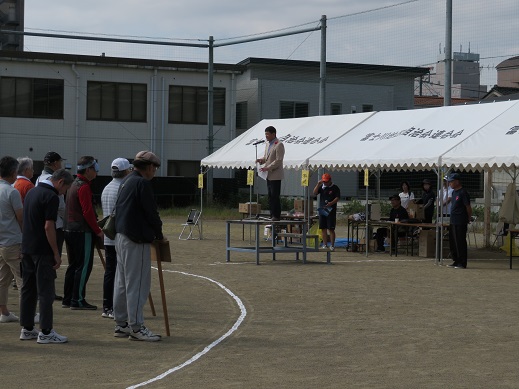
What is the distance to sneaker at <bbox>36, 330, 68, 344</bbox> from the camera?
31.2 feet

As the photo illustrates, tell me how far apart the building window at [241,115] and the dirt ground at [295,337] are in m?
32.2

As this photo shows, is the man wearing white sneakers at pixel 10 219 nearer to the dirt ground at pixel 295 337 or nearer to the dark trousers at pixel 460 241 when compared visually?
the dirt ground at pixel 295 337

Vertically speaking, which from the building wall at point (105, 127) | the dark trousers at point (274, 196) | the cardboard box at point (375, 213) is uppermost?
the building wall at point (105, 127)

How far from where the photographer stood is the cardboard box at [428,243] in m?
21.8

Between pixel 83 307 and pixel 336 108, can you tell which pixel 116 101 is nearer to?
pixel 336 108

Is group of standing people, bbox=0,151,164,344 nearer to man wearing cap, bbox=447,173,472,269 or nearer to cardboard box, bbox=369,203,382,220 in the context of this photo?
man wearing cap, bbox=447,173,472,269

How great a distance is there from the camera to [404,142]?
20641 millimetres

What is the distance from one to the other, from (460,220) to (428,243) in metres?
3.02

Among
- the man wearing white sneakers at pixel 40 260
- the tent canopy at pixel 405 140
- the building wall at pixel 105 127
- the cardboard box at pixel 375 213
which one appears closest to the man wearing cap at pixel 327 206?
the tent canopy at pixel 405 140

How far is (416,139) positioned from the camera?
2044 cm

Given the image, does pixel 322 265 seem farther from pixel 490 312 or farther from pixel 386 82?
pixel 386 82

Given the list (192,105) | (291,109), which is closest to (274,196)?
(192,105)

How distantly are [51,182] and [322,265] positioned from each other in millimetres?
9874

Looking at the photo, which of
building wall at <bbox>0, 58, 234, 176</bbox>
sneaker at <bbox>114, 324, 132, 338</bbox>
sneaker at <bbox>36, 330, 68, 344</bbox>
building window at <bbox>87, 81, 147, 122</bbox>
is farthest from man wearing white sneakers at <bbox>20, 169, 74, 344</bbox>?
building window at <bbox>87, 81, 147, 122</bbox>
